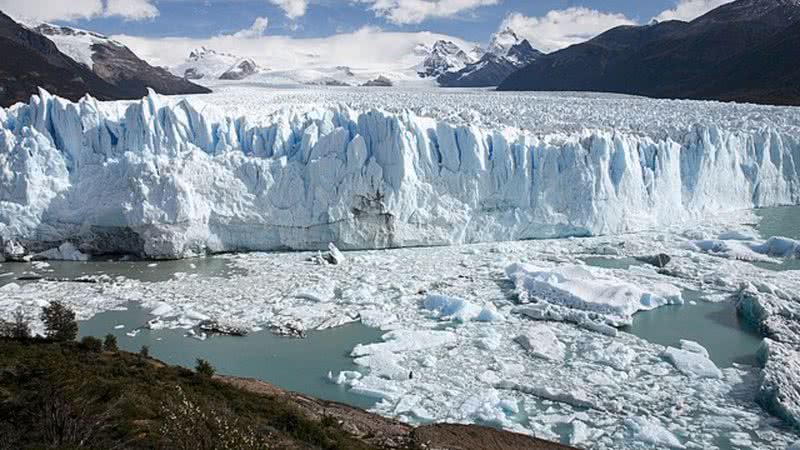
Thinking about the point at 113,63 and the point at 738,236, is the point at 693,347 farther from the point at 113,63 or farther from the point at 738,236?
the point at 113,63

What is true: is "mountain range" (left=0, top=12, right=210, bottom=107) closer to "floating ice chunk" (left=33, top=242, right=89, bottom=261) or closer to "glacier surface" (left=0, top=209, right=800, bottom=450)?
"floating ice chunk" (left=33, top=242, right=89, bottom=261)

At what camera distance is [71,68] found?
3806 cm

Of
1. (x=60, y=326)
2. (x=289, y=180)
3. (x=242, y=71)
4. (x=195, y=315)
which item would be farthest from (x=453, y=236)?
(x=242, y=71)

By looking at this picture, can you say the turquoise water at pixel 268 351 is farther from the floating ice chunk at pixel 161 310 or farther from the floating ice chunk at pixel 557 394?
the floating ice chunk at pixel 557 394

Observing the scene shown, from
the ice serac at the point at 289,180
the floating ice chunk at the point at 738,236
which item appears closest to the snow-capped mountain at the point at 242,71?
the ice serac at the point at 289,180

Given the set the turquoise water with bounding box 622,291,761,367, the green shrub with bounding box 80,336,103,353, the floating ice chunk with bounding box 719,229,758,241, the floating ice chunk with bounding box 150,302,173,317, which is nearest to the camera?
the green shrub with bounding box 80,336,103,353

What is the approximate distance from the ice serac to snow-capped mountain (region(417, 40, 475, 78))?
5294 centimetres

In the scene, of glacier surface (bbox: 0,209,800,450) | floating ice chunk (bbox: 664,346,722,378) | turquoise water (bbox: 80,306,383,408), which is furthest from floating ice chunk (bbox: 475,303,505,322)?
floating ice chunk (bbox: 664,346,722,378)

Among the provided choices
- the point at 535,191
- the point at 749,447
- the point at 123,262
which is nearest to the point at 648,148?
the point at 535,191

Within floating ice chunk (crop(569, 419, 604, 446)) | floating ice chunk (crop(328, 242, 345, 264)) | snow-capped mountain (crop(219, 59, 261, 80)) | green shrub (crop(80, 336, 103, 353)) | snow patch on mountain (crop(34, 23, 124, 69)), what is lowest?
floating ice chunk (crop(569, 419, 604, 446))

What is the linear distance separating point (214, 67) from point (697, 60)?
46.3 meters

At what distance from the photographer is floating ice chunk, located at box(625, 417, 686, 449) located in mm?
6418

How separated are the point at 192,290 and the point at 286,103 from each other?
1063cm

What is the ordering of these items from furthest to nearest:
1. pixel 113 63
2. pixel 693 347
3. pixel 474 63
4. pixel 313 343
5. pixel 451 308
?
pixel 474 63 → pixel 113 63 → pixel 451 308 → pixel 313 343 → pixel 693 347
